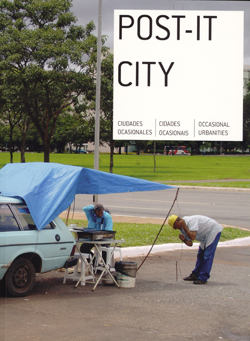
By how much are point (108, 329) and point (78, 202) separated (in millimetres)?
16839

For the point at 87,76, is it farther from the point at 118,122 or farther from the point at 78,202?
the point at 118,122

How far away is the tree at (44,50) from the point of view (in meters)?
32.3

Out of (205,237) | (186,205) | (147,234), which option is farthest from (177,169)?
(205,237)

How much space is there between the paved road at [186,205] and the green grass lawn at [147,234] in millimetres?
1472

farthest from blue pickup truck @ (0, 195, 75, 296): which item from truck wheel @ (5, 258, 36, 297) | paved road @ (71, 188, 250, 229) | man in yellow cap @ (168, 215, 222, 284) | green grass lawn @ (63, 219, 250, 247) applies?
paved road @ (71, 188, 250, 229)

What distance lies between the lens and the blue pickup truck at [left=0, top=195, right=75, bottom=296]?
25.3 feet

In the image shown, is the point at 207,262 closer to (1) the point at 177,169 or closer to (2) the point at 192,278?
(2) the point at 192,278

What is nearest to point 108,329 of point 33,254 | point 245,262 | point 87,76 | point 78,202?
point 33,254

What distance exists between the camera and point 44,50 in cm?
3212

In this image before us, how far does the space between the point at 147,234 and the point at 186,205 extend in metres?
8.54

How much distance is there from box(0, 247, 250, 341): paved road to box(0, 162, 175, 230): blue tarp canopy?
1275mm

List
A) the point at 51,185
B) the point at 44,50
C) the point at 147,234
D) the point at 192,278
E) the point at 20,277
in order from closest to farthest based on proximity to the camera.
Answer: the point at 20,277
the point at 51,185
the point at 192,278
the point at 147,234
the point at 44,50

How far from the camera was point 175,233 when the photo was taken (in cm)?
1417

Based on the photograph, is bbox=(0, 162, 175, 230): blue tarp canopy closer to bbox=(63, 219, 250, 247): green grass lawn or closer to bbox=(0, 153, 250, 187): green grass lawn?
bbox=(63, 219, 250, 247): green grass lawn
